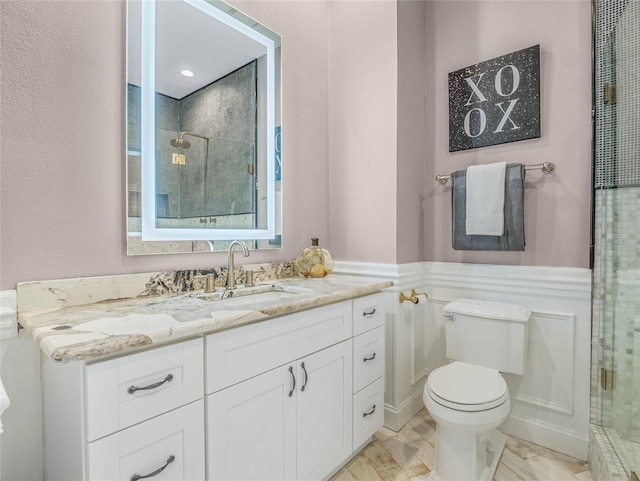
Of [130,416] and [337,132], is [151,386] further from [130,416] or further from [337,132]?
[337,132]

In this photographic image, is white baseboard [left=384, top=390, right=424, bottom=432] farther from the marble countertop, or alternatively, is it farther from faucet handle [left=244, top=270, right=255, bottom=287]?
faucet handle [left=244, top=270, right=255, bottom=287]

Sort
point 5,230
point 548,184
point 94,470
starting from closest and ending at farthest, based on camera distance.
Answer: point 94,470, point 5,230, point 548,184

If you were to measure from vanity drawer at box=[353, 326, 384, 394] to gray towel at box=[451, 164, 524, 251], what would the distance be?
73 centimetres

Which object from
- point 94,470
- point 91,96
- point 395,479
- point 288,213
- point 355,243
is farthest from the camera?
point 355,243

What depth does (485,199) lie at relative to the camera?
183 cm

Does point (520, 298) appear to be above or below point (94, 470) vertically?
above

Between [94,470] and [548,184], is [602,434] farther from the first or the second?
[94,470]

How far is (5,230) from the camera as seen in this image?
1.06m

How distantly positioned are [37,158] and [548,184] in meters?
2.22

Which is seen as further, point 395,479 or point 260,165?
point 260,165

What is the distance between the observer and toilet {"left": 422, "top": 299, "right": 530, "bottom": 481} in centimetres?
137

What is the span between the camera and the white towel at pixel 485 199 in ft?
5.87

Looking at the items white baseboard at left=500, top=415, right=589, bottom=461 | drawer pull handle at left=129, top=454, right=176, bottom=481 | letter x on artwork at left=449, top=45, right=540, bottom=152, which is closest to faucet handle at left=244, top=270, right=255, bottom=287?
drawer pull handle at left=129, top=454, right=176, bottom=481

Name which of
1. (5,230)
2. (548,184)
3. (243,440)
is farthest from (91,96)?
(548,184)
